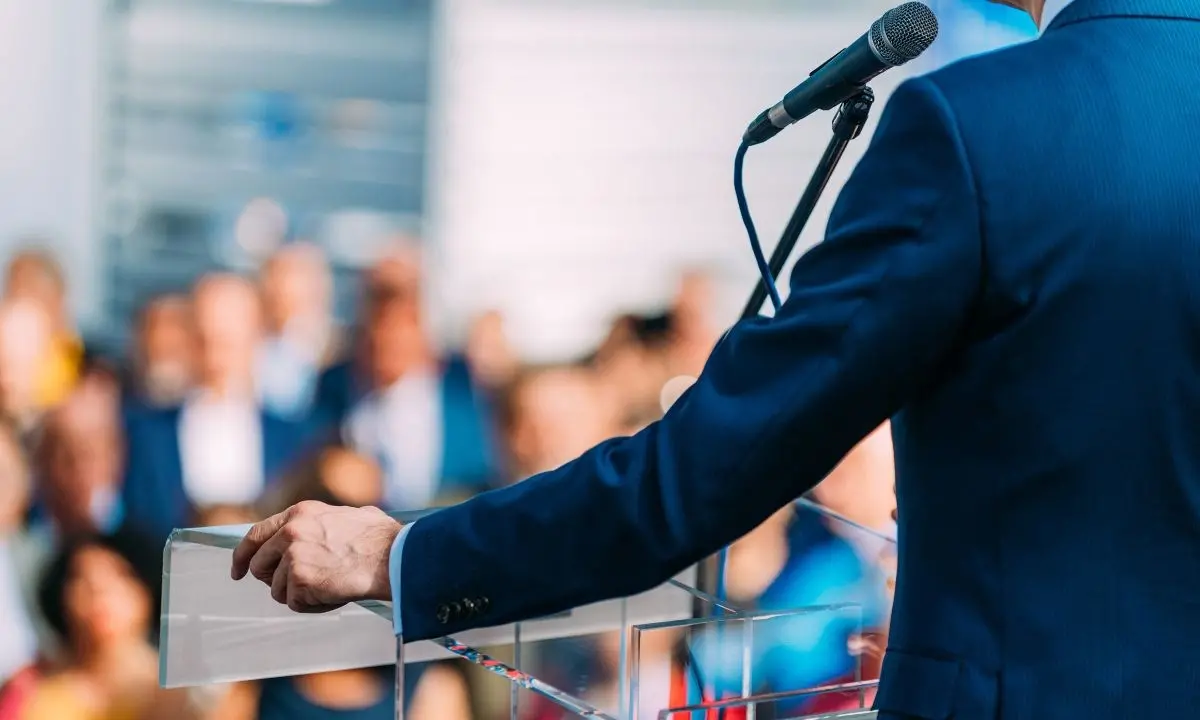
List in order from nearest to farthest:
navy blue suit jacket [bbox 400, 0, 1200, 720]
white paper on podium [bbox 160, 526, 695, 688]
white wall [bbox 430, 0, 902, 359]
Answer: navy blue suit jacket [bbox 400, 0, 1200, 720], white paper on podium [bbox 160, 526, 695, 688], white wall [bbox 430, 0, 902, 359]

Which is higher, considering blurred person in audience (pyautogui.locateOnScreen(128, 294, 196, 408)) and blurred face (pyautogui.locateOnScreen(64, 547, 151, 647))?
blurred person in audience (pyautogui.locateOnScreen(128, 294, 196, 408))

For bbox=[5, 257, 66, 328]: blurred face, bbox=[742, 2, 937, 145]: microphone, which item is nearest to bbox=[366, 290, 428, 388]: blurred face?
bbox=[5, 257, 66, 328]: blurred face

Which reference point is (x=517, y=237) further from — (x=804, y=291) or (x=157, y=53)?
(x=804, y=291)

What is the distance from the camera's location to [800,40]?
5.37m

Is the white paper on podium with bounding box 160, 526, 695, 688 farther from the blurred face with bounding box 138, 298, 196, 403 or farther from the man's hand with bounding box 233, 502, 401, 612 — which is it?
the blurred face with bounding box 138, 298, 196, 403

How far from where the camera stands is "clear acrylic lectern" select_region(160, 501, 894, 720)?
1082 millimetres

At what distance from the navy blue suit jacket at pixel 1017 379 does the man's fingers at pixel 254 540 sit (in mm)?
276

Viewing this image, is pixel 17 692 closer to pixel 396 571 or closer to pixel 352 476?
pixel 352 476

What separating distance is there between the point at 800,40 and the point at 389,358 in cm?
223

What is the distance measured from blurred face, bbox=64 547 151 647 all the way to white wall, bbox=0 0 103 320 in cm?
96

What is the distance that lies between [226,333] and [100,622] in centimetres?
77

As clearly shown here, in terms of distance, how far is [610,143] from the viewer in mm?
5191

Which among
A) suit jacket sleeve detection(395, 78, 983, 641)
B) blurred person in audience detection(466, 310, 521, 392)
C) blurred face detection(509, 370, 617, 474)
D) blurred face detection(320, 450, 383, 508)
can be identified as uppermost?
suit jacket sleeve detection(395, 78, 983, 641)

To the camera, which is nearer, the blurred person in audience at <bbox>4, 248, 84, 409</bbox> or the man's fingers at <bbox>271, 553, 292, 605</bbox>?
the man's fingers at <bbox>271, 553, 292, 605</bbox>
